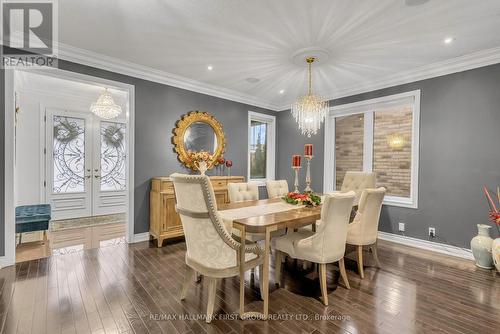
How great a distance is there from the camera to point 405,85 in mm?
3963

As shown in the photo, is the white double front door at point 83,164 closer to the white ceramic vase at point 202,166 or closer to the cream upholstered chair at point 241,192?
the white ceramic vase at point 202,166

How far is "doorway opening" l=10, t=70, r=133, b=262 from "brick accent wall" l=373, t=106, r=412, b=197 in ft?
14.6

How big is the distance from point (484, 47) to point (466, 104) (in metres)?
0.71

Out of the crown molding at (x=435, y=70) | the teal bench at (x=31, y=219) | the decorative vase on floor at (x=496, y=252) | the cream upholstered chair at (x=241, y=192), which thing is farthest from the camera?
the teal bench at (x=31, y=219)

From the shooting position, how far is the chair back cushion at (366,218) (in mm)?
2662

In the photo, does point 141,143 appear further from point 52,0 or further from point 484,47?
point 484,47

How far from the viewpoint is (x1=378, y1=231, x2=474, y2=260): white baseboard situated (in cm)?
335

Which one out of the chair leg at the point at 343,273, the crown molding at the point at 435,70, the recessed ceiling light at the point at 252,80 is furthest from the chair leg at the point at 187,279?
the crown molding at the point at 435,70

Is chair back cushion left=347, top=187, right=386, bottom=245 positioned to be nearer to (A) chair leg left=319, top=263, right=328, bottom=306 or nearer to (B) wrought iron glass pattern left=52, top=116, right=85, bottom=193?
(A) chair leg left=319, top=263, right=328, bottom=306

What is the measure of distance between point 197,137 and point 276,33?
2.42m

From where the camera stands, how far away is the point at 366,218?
273cm

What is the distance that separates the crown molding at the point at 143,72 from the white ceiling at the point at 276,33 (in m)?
0.11

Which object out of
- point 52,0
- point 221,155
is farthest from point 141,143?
point 52,0

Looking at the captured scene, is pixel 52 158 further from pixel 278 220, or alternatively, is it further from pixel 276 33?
pixel 278 220
